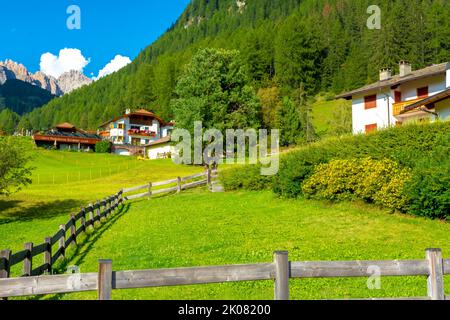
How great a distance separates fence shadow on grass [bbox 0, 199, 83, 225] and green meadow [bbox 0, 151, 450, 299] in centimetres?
13

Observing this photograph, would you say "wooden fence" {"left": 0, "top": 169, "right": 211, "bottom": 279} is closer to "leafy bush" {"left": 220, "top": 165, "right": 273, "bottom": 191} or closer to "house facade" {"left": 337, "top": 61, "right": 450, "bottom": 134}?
"leafy bush" {"left": 220, "top": 165, "right": 273, "bottom": 191}

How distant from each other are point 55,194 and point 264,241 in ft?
98.7

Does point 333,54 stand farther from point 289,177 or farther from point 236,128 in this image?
point 289,177

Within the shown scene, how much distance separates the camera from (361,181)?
20406mm

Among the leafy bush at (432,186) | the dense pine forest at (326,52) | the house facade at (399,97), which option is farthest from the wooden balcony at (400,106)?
the dense pine forest at (326,52)

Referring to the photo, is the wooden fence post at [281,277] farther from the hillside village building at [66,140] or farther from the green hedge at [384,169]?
the hillside village building at [66,140]

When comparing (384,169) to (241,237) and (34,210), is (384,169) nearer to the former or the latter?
(241,237)

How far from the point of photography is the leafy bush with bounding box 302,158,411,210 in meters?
18.8

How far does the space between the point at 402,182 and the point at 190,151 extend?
22.5 metres

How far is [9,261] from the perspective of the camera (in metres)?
8.86

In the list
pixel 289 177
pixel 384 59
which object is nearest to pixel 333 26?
pixel 384 59

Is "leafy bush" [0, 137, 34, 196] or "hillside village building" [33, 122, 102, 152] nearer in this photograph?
"leafy bush" [0, 137, 34, 196]

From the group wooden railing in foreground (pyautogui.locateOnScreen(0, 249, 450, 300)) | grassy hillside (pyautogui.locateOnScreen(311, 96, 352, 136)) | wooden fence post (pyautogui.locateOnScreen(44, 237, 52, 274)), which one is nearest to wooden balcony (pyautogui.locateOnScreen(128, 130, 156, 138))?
grassy hillside (pyautogui.locateOnScreen(311, 96, 352, 136))

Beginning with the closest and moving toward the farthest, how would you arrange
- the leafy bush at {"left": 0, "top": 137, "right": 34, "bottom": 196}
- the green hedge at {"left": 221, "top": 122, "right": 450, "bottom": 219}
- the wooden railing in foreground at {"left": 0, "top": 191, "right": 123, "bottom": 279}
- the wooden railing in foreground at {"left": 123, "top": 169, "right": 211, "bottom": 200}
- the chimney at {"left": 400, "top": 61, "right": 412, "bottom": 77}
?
the wooden railing in foreground at {"left": 0, "top": 191, "right": 123, "bottom": 279} → the green hedge at {"left": 221, "top": 122, "right": 450, "bottom": 219} → the leafy bush at {"left": 0, "top": 137, "right": 34, "bottom": 196} → the wooden railing in foreground at {"left": 123, "top": 169, "right": 211, "bottom": 200} → the chimney at {"left": 400, "top": 61, "right": 412, "bottom": 77}
